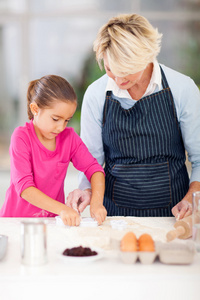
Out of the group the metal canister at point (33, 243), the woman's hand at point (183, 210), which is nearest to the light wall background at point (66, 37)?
the woman's hand at point (183, 210)

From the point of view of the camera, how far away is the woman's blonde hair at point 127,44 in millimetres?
1743

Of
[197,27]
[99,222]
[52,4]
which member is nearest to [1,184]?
[52,4]

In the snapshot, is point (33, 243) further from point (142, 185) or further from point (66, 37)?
point (66, 37)

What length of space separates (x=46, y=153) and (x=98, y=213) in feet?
1.29

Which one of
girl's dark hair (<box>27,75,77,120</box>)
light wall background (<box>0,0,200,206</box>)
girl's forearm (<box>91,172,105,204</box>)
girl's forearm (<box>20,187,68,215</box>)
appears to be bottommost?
girl's forearm (<box>20,187,68,215</box>)

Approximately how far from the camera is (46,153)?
6.52 ft

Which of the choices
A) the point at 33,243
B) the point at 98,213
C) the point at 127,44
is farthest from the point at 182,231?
the point at 127,44

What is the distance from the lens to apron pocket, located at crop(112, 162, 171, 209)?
2.07 metres

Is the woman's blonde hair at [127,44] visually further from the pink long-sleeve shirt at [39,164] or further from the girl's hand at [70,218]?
the girl's hand at [70,218]

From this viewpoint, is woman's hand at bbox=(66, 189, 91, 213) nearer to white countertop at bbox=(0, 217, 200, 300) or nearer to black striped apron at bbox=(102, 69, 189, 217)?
black striped apron at bbox=(102, 69, 189, 217)

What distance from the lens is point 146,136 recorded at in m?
2.07

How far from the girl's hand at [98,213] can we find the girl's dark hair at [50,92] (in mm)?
464

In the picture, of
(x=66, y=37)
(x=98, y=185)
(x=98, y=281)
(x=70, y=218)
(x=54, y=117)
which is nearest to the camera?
(x=98, y=281)

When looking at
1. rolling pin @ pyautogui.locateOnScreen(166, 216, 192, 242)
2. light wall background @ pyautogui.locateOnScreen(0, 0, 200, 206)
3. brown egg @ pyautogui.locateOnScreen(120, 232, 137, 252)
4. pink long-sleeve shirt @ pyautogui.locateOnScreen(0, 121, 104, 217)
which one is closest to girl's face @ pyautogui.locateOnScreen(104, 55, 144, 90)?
pink long-sleeve shirt @ pyautogui.locateOnScreen(0, 121, 104, 217)
